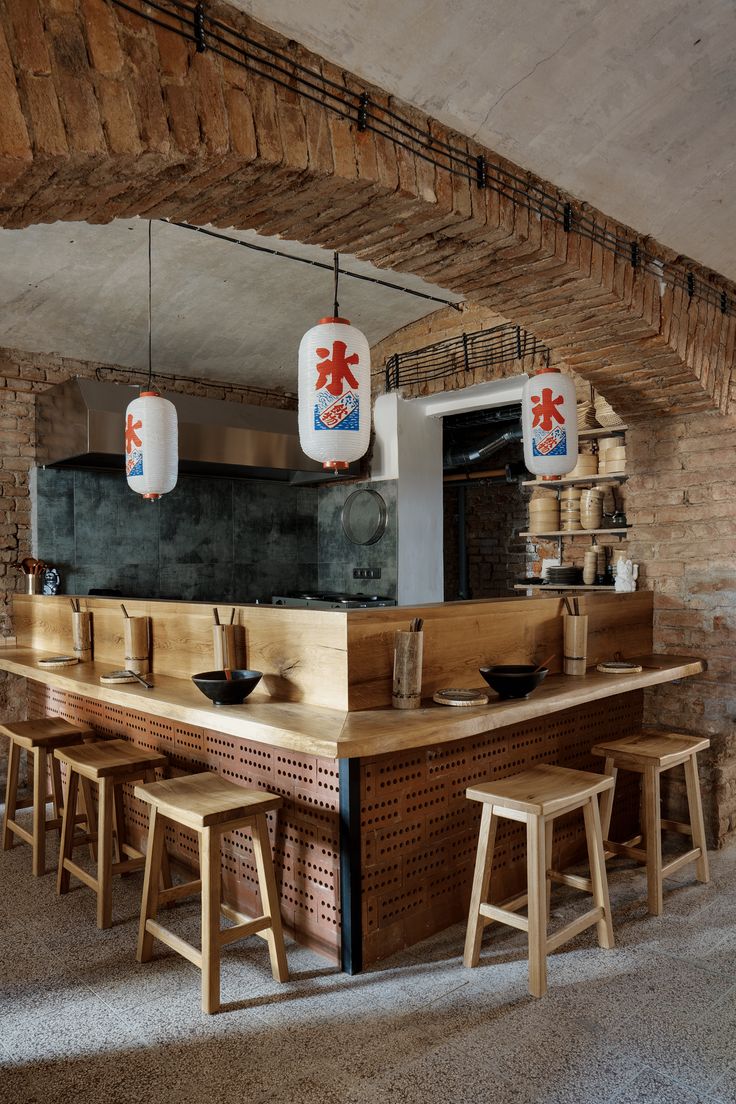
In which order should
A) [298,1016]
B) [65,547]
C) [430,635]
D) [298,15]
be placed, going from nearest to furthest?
1. [298,15]
2. [298,1016]
3. [430,635]
4. [65,547]

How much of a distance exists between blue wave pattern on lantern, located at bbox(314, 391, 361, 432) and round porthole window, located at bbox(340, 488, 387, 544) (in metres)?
3.57

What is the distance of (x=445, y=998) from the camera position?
2529 mm

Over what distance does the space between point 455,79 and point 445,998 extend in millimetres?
2972

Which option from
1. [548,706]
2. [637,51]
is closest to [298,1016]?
[548,706]

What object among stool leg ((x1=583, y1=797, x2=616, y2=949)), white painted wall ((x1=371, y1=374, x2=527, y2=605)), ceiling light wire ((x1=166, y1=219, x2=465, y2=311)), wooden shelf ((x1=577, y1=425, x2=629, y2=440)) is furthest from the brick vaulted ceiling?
white painted wall ((x1=371, y1=374, x2=527, y2=605))

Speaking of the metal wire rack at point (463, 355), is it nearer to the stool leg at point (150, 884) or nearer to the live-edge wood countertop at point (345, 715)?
the live-edge wood countertop at point (345, 715)

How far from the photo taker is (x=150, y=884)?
2.74 m

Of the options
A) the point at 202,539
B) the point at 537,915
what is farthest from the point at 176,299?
the point at 537,915

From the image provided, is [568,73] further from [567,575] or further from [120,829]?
[120,829]

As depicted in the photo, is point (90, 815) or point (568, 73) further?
point (90, 815)

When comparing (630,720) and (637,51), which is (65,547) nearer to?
(630,720)

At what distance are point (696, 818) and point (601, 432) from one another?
8.51 ft

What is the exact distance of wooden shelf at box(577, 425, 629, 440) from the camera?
511cm

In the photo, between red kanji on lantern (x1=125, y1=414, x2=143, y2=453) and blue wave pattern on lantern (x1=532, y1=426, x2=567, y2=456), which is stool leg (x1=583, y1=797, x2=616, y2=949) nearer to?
blue wave pattern on lantern (x1=532, y1=426, x2=567, y2=456)
